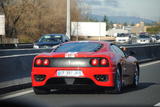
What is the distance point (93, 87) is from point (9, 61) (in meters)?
2.87

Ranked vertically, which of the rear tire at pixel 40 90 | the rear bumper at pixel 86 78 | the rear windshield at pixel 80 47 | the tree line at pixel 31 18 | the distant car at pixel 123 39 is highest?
the rear windshield at pixel 80 47

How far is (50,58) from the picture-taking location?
1246 centimetres

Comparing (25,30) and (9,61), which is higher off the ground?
(9,61)

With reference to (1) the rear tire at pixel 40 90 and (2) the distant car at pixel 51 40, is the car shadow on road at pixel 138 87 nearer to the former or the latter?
(1) the rear tire at pixel 40 90

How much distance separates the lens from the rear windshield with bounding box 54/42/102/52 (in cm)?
1288

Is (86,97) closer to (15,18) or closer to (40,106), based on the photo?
(40,106)

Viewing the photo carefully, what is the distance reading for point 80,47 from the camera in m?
13.0

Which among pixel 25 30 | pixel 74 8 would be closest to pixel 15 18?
pixel 25 30

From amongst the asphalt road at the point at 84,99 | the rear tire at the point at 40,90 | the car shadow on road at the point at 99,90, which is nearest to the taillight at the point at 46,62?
the rear tire at the point at 40,90

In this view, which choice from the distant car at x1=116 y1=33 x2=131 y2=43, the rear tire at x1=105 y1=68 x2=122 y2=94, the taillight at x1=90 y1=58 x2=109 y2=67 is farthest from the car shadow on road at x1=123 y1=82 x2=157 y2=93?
the distant car at x1=116 y1=33 x2=131 y2=43

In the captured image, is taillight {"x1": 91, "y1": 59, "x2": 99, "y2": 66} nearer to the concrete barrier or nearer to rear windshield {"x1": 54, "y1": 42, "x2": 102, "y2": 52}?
rear windshield {"x1": 54, "y1": 42, "x2": 102, "y2": 52}

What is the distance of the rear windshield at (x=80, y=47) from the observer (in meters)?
12.9

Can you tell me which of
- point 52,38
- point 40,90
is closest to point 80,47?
point 40,90

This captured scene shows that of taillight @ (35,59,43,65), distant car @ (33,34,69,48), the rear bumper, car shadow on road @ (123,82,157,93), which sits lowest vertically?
distant car @ (33,34,69,48)
